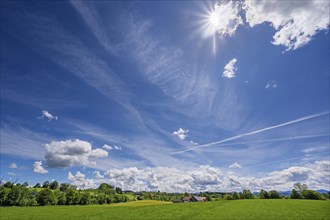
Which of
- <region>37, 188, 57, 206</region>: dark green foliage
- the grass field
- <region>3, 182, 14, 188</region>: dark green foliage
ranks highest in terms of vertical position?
<region>3, 182, 14, 188</region>: dark green foliage

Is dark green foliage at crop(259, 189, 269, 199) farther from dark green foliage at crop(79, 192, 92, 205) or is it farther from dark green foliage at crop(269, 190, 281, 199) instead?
dark green foliage at crop(79, 192, 92, 205)

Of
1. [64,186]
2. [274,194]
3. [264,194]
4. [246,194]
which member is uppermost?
[64,186]

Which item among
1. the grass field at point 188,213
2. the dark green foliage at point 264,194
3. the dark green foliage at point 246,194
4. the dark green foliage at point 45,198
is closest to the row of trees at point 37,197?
the dark green foliage at point 45,198

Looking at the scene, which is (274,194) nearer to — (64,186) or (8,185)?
(8,185)

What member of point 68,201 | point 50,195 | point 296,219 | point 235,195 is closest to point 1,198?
point 50,195

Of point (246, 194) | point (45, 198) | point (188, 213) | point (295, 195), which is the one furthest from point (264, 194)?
point (45, 198)

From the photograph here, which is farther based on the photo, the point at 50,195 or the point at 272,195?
the point at 272,195

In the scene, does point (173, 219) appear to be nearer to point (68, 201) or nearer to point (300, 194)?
point (68, 201)

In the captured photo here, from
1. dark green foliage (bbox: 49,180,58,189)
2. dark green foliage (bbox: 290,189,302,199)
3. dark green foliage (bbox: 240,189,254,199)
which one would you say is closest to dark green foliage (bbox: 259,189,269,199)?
dark green foliage (bbox: 240,189,254,199)

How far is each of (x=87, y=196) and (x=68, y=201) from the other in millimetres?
9826

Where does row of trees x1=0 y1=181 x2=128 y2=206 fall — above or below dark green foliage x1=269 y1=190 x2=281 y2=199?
below

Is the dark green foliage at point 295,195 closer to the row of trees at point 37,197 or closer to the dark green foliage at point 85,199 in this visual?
the row of trees at point 37,197

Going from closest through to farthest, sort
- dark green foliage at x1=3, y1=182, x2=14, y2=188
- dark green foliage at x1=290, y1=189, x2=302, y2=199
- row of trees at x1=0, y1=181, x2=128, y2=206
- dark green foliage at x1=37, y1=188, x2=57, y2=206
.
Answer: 1. row of trees at x1=0, y1=181, x2=128, y2=206
2. dark green foliage at x1=37, y1=188, x2=57, y2=206
3. dark green foliage at x1=3, y1=182, x2=14, y2=188
4. dark green foliage at x1=290, y1=189, x2=302, y2=199

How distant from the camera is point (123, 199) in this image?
153m
